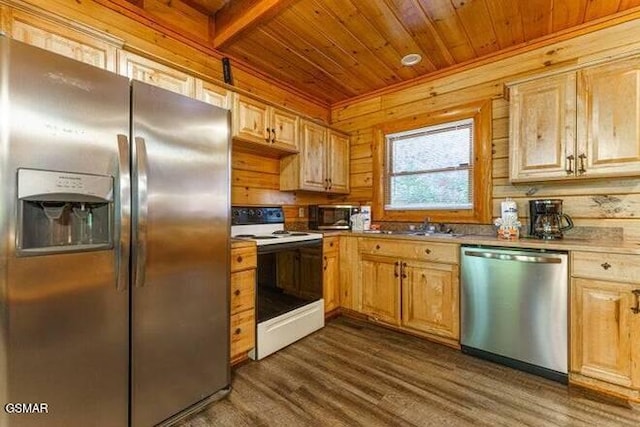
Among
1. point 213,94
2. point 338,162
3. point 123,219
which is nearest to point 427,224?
point 338,162

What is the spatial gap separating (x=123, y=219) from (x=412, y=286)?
7.40 feet

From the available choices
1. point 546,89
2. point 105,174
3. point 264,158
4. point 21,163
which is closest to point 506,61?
point 546,89

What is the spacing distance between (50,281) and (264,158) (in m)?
2.15

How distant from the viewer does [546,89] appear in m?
2.20

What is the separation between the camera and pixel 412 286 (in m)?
2.62

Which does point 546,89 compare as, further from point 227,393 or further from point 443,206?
point 227,393

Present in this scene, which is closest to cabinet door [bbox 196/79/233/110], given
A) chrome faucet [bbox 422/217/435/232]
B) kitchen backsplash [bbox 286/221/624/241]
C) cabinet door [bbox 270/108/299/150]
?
cabinet door [bbox 270/108/299/150]

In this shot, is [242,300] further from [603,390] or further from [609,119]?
[609,119]

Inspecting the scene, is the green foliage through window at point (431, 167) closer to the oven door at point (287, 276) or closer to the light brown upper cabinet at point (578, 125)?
the light brown upper cabinet at point (578, 125)

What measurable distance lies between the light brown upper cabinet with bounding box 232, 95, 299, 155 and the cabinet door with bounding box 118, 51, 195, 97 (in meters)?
0.41

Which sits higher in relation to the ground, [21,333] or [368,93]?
[368,93]

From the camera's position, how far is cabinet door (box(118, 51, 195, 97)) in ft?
5.85

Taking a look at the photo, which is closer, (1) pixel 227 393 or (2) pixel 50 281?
(2) pixel 50 281

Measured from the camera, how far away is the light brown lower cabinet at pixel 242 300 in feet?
6.79
